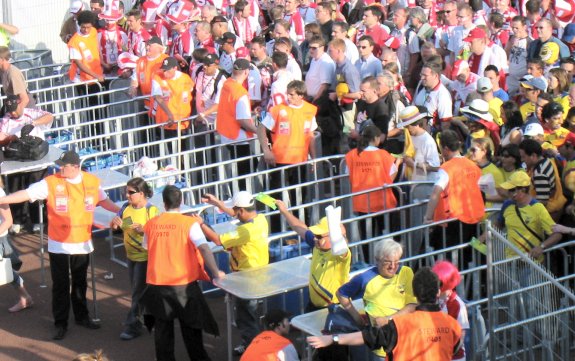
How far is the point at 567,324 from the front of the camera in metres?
9.82

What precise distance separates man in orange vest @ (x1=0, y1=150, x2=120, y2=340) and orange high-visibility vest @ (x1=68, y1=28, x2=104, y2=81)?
5524 millimetres

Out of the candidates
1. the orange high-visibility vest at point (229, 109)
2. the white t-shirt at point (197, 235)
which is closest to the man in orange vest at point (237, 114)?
the orange high-visibility vest at point (229, 109)

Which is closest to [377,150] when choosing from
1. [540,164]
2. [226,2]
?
[540,164]

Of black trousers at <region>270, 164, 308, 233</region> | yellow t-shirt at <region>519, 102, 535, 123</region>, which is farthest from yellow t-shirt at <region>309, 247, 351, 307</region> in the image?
yellow t-shirt at <region>519, 102, 535, 123</region>

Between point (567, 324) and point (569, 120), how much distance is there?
316 cm

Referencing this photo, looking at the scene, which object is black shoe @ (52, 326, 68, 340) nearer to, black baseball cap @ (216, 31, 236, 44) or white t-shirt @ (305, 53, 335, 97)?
white t-shirt @ (305, 53, 335, 97)

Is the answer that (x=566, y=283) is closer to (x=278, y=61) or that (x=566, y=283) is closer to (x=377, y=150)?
(x=377, y=150)

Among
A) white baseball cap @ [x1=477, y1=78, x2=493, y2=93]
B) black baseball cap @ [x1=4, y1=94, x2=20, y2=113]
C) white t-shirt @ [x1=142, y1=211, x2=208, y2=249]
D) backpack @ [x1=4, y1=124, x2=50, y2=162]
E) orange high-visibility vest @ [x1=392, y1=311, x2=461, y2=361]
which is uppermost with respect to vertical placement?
white baseball cap @ [x1=477, y1=78, x2=493, y2=93]

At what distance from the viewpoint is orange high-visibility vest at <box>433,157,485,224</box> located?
1154 centimetres

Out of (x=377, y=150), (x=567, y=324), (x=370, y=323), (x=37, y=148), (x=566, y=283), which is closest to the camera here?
(x=370, y=323)

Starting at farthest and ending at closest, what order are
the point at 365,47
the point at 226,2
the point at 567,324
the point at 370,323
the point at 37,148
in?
1. the point at 226,2
2. the point at 365,47
3. the point at 37,148
4. the point at 567,324
5. the point at 370,323

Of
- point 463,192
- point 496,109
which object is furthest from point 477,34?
point 463,192

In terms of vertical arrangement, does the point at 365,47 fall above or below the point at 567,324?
above

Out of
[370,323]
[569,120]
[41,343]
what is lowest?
[41,343]
